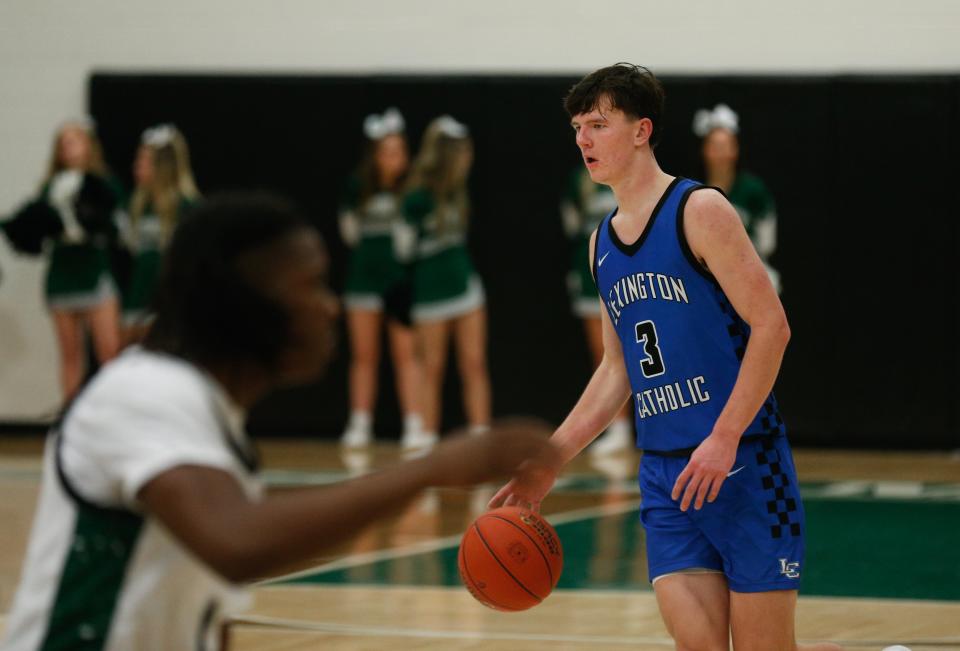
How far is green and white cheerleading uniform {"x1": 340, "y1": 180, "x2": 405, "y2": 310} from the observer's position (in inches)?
434

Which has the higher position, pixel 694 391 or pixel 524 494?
pixel 694 391

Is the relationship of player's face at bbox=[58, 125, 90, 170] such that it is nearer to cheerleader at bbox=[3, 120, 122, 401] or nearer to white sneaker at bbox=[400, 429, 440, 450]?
cheerleader at bbox=[3, 120, 122, 401]

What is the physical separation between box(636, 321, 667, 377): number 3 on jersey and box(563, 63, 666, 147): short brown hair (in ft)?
1.52

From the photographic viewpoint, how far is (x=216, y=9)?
464 inches

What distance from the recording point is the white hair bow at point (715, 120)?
409 inches

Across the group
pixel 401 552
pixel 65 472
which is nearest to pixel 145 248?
pixel 401 552

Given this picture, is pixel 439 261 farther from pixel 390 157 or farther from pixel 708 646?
pixel 708 646

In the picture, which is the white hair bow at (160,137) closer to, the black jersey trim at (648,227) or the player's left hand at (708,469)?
the black jersey trim at (648,227)

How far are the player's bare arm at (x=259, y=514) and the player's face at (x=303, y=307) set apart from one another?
0.16 meters

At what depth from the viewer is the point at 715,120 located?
10.4 meters

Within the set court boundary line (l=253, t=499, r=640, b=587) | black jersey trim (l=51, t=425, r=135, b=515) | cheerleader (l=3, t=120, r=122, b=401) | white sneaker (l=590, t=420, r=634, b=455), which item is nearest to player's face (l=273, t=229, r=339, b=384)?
black jersey trim (l=51, t=425, r=135, b=515)

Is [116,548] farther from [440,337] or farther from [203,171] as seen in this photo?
[203,171]

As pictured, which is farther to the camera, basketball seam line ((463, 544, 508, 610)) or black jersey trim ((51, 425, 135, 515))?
basketball seam line ((463, 544, 508, 610))

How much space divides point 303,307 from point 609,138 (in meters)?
1.99
